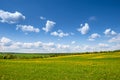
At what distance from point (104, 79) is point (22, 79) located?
8293mm

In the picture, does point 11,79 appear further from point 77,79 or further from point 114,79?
point 114,79

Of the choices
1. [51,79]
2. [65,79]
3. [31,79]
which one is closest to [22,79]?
[31,79]

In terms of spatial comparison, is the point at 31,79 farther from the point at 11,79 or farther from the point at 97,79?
the point at 97,79

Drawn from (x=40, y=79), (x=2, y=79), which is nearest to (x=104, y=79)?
(x=40, y=79)

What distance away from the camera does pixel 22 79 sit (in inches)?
850

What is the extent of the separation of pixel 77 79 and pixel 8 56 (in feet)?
306

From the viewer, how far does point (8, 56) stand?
11094cm

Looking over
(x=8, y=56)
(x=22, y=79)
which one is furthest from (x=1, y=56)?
(x=22, y=79)

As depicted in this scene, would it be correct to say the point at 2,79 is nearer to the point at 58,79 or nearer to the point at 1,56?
the point at 58,79

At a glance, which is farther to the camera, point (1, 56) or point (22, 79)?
point (1, 56)

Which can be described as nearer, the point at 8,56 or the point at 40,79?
the point at 40,79

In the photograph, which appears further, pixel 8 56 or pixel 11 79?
pixel 8 56

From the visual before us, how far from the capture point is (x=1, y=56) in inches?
4289

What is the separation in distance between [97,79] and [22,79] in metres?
7.62
